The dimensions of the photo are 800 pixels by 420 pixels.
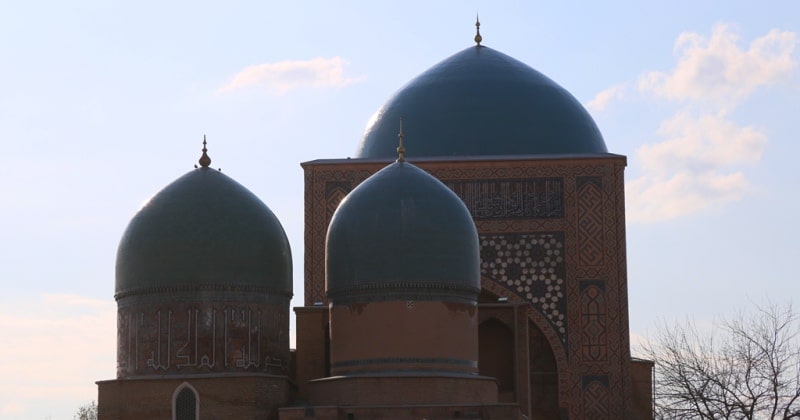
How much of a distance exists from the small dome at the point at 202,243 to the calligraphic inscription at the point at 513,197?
4.20 m

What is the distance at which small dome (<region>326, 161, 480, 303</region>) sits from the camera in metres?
21.4

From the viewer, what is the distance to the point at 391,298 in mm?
21266

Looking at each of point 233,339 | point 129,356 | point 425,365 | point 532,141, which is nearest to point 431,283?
point 425,365

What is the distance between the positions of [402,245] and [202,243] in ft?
8.71

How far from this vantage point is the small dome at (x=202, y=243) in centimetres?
2173

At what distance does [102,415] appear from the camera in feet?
69.8

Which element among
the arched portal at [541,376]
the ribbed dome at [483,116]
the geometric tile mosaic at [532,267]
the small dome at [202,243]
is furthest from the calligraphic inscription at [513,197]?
the small dome at [202,243]

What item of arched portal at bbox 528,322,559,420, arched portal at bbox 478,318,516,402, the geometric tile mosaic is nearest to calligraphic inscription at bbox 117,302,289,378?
arched portal at bbox 478,318,516,402

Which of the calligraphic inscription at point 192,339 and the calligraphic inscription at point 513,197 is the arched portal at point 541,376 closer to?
the calligraphic inscription at point 513,197

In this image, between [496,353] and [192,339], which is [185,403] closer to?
[192,339]

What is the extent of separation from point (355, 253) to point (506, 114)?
20.0 feet

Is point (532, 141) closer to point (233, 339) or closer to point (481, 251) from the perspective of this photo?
point (481, 251)

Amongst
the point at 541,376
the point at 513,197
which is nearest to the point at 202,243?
the point at 513,197

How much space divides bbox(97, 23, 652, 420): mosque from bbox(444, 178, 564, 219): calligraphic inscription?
2 cm
